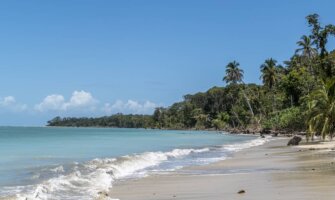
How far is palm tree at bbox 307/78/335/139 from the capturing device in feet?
107

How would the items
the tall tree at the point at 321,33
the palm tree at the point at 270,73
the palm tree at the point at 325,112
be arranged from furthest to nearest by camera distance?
1. the palm tree at the point at 270,73
2. the tall tree at the point at 321,33
3. the palm tree at the point at 325,112

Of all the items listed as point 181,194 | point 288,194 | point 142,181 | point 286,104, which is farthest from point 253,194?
point 286,104

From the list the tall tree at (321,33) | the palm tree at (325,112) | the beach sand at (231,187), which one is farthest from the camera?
the tall tree at (321,33)

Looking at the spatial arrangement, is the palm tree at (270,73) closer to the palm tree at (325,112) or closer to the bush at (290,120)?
the bush at (290,120)

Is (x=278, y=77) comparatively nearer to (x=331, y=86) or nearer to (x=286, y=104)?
(x=286, y=104)

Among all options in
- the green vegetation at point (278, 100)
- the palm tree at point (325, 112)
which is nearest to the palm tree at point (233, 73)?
the green vegetation at point (278, 100)

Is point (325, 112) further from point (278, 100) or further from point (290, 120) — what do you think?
point (278, 100)

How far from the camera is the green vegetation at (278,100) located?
36.2 meters

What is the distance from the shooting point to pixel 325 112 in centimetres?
3353

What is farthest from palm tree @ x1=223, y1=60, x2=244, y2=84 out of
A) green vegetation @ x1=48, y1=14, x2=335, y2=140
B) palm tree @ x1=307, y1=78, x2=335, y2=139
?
palm tree @ x1=307, y1=78, x2=335, y2=139

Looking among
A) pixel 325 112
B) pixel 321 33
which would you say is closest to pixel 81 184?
pixel 325 112

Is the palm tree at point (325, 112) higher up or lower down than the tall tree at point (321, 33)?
lower down

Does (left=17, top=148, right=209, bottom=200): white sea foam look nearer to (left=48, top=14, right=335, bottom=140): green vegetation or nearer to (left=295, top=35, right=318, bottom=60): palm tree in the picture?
(left=48, top=14, right=335, bottom=140): green vegetation

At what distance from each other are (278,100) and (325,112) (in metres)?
69.1
